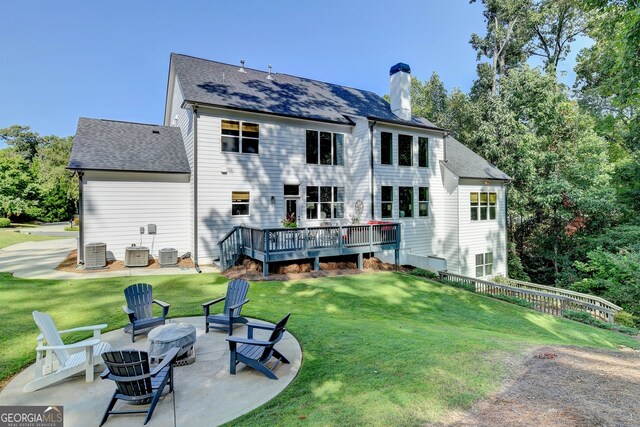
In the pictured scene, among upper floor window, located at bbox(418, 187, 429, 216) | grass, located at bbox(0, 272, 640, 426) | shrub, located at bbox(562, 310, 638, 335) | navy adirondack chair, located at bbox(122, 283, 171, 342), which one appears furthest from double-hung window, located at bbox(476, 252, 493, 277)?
navy adirondack chair, located at bbox(122, 283, 171, 342)

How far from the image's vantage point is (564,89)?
23.0m

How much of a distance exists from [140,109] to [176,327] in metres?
41.4

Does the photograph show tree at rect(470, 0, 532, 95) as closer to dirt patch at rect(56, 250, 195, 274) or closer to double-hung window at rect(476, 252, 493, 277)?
double-hung window at rect(476, 252, 493, 277)

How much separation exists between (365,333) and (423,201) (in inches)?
487

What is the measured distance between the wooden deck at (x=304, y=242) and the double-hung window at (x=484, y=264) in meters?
6.68

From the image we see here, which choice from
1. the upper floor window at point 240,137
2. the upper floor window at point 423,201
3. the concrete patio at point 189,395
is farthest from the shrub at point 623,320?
the upper floor window at point 240,137

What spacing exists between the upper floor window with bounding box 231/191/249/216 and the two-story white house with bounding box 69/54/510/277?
0.04 meters

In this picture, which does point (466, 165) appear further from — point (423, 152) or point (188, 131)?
point (188, 131)

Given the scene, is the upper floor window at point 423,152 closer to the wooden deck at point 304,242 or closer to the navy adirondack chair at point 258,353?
the wooden deck at point 304,242

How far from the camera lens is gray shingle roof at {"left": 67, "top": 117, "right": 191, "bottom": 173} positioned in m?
12.0

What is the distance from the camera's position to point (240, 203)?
521 inches

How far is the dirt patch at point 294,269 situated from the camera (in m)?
10.6

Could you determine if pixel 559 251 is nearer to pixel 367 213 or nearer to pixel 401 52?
pixel 367 213

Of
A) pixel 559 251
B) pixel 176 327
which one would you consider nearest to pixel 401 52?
pixel 559 251
